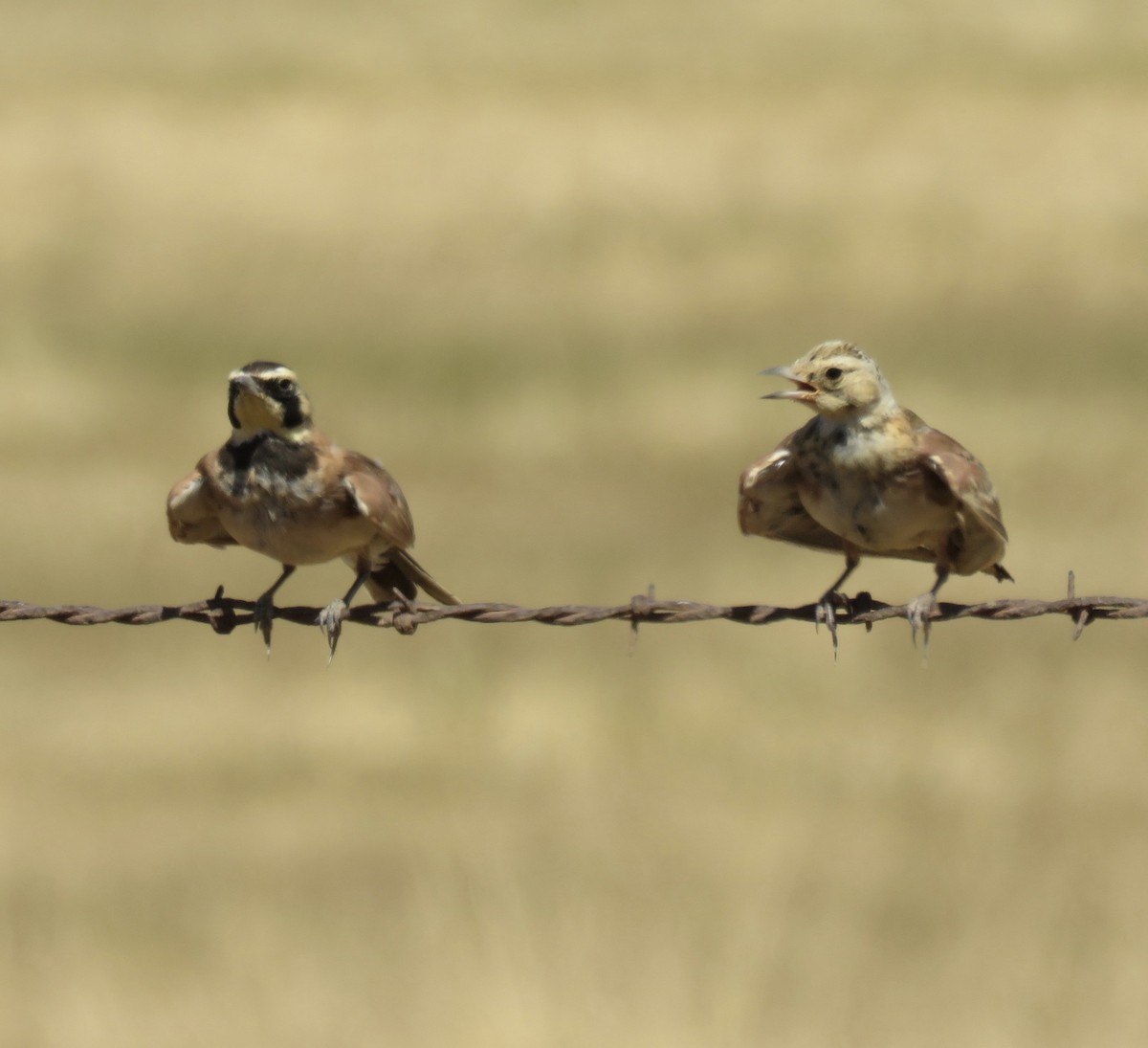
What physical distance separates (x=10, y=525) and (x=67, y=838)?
20.2 ft

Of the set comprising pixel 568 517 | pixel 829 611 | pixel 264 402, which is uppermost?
pixel 568 517

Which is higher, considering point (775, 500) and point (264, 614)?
point (775, 500)

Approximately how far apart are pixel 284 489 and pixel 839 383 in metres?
2.27

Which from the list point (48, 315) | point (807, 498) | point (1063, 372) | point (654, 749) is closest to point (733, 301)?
point (1063, 372)

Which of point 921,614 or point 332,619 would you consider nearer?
point 921,614

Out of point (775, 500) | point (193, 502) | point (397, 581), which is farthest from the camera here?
point (397, 581)

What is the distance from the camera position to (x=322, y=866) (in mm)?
14078

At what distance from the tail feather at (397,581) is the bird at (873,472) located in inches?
67.9

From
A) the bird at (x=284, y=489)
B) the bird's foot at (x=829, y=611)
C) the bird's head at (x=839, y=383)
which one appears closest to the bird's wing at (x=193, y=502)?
the bird at (x=284, y=489)

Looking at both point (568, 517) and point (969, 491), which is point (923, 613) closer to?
point (969, 491)

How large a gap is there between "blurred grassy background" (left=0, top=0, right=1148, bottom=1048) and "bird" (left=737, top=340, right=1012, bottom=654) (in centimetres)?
425

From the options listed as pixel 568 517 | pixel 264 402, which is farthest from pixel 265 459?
pixel 568 517

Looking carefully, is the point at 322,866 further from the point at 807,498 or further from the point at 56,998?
the point at 807,498

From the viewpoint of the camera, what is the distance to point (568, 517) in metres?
19.5
